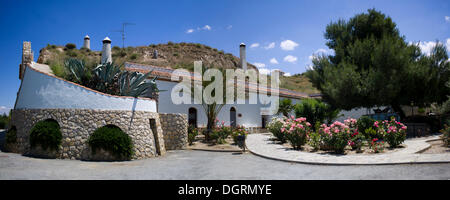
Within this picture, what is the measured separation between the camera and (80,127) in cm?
1091

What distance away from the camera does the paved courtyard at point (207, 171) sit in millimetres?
7348

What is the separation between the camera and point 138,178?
7.60m

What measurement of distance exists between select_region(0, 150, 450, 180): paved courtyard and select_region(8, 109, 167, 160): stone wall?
713 millimetres

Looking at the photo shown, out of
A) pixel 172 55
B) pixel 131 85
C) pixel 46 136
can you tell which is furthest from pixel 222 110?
pixel 172 55

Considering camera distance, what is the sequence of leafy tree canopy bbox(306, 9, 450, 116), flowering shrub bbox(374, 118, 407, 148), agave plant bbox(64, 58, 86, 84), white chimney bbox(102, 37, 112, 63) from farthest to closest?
white chimney bbox(102, 37, 112, 63) → leafy tree canopy bbox(306, 9, 450, 116) → agave plant bbox(64, 58, 86, 84) → flowering shrub bbox(374, 118, 407, 148)

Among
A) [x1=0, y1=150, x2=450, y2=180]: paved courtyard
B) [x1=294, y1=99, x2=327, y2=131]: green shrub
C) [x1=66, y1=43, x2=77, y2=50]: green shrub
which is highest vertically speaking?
A: [x1=66, y1=43, x2=77, y2=50]: green shrub

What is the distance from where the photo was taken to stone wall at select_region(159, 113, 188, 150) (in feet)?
49.0

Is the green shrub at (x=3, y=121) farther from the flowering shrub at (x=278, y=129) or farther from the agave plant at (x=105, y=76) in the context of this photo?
the flowering shrub at (x=278, y=129)

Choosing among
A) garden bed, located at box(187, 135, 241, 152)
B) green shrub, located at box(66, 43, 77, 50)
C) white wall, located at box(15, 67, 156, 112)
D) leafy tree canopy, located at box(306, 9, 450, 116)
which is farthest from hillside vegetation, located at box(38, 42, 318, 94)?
white wall, located at box(15, 67, 156, 112)

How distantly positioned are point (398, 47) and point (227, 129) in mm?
12844

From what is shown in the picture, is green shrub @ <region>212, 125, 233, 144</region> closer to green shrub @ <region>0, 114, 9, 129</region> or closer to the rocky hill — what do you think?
green shrub @ <region>0, 114, 9, 129</region>

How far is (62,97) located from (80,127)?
1.55m
